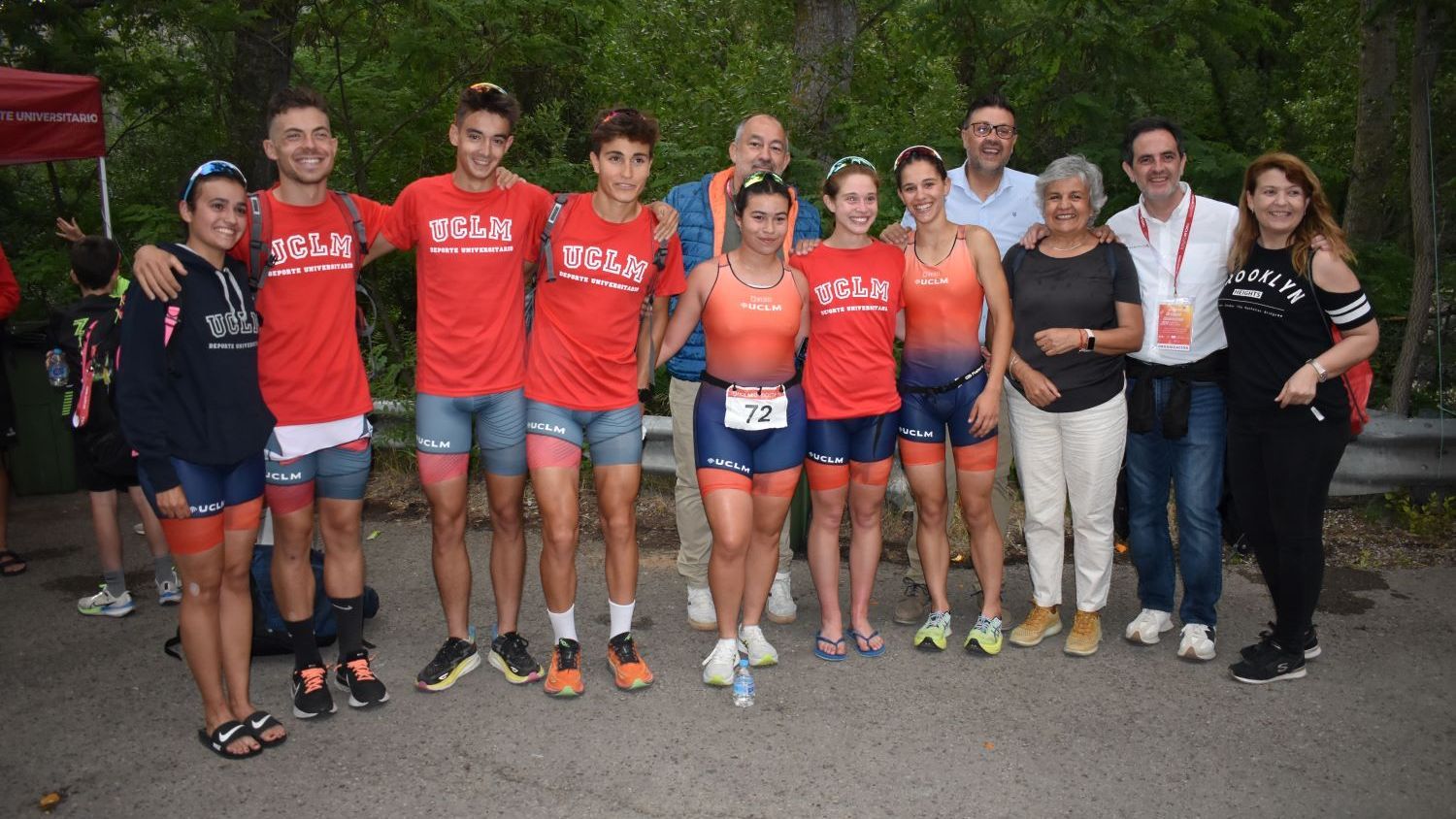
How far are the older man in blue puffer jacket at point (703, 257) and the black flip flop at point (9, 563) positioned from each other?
379 cm

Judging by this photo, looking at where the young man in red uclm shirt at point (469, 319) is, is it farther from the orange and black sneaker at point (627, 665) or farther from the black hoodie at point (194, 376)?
the black hoodie at point (194, 376)

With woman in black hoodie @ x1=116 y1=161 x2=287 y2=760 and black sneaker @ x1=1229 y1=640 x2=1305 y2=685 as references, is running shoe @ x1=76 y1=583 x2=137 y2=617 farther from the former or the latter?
black sneaker @ x1=1229 y1=640 x2=1305 y2=685

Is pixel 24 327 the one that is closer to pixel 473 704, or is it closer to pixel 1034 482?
pixel 473 704

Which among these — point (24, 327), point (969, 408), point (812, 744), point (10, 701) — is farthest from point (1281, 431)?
point (24, 327)

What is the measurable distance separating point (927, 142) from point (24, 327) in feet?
22.2

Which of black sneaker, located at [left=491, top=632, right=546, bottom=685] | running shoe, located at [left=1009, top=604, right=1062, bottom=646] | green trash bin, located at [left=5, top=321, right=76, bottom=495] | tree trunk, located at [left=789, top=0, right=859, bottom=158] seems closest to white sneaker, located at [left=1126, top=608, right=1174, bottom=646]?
running shoe, located at [left=1009, top=604, right=1062, bottom=646]

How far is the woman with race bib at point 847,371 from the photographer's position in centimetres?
499

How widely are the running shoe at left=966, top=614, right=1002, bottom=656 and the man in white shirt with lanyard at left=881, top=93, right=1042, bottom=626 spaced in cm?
42

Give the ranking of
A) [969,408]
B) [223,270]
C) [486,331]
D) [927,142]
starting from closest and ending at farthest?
[223,270]
[486,331]
[969,408]
[927,142]

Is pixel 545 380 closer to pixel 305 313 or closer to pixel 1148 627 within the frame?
pixel 305 313

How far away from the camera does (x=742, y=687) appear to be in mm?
4734

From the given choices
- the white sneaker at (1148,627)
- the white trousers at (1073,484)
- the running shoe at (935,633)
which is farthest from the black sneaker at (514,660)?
the white sneaker at (1148,627)

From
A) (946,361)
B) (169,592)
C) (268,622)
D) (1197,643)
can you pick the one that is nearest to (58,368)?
(169,592)

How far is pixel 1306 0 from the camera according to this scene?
16078 mm
